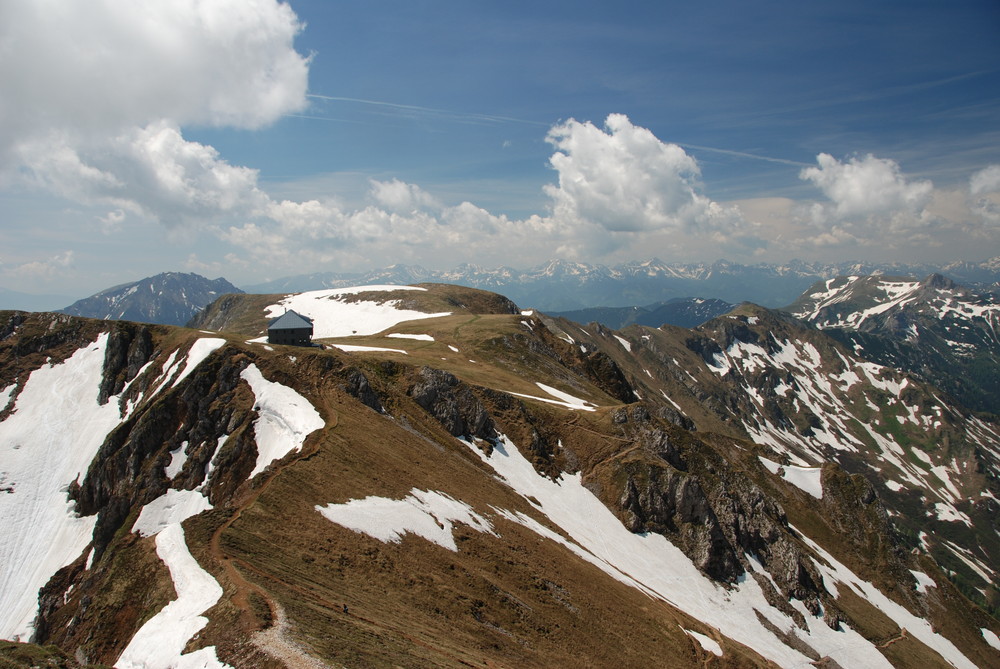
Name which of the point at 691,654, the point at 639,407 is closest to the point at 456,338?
the point at 639,407

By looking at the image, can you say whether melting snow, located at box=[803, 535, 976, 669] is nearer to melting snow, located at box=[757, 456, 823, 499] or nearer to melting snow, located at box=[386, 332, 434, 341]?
melting snow, located at box=[757, 456, 823, 499]

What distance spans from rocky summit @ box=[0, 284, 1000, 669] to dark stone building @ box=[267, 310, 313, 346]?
13.9 m

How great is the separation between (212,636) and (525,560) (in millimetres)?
25598

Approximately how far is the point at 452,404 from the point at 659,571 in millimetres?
32897

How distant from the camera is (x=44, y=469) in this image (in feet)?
210

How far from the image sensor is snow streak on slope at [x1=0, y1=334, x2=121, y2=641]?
50.8 meters

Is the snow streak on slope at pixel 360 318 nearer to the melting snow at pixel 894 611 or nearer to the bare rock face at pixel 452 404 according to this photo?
the bare rock face at pixel 452 404

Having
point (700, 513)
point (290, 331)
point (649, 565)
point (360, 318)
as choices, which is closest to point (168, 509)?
point (290, 331)

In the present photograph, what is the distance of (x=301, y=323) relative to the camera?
91625 millimetres

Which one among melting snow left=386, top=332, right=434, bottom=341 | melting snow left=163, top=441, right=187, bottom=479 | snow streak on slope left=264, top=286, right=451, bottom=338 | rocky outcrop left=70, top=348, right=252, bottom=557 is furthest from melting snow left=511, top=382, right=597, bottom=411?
snow streak on slope left=264, top=286, right=451, bottom=338

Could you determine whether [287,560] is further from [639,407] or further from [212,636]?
[639,407]

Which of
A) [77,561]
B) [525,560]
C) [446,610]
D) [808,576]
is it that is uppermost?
[446,610]

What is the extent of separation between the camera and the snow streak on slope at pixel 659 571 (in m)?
54.2

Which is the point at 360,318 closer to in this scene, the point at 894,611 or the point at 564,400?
the point at 564,400
